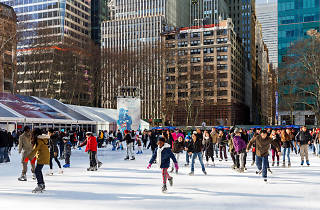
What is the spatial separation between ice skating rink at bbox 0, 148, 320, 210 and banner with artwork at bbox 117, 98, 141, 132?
67.5 feet

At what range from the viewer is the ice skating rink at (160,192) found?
7352 mm

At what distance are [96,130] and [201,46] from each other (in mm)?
57378

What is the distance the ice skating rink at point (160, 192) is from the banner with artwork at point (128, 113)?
2057cm

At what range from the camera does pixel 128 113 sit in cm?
3431

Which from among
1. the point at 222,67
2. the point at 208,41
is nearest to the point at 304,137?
the point at 222,67

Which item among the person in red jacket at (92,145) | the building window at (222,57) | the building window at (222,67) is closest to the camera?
the person in red jacket at (92,145)

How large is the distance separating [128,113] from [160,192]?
25663 mm

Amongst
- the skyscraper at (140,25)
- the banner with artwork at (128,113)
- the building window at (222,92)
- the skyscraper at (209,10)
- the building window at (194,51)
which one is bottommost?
the banner with artwork at (128,113)

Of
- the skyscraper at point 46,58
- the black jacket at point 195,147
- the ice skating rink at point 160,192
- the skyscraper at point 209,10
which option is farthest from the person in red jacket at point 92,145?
the skyscraper at point 209,10

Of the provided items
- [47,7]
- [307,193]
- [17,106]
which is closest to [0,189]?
[307,193]

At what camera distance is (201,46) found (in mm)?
93562

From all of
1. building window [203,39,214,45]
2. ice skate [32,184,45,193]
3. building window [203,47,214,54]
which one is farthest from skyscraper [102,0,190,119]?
ice skate [32,184,45,193]

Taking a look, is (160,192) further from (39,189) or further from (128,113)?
(128,113)

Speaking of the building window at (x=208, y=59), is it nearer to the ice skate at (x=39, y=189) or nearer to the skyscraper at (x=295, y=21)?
the skyscraper at (x=295, y=21)
